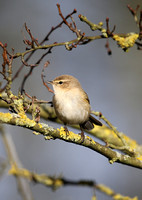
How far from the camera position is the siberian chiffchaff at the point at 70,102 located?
4.03 m

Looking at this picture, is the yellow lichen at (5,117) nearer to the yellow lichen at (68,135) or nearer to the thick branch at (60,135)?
the thick branch at (60,135)

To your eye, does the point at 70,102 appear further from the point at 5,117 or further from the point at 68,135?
the point at 5,117

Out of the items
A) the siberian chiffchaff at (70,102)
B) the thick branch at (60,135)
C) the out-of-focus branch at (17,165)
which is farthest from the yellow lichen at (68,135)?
the out-of-focus branch at (17,165)

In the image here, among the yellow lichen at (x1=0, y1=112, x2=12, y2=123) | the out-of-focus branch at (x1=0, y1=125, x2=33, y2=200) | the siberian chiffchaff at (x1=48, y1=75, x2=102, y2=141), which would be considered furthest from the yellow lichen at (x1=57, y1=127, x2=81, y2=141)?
the out-of-focus branch at (x1=0, y1=125, x2=33, y2=200)

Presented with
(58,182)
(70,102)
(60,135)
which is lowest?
(58,182)

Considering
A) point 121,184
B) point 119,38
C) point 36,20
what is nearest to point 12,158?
point 119,38

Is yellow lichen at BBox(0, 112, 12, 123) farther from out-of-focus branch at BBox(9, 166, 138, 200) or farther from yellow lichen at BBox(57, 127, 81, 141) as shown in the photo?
out-of-focus branch at BBox(9, 166, 138, 200)

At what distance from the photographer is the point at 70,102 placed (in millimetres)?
4090

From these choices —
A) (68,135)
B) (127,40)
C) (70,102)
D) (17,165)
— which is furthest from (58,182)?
(127,40)

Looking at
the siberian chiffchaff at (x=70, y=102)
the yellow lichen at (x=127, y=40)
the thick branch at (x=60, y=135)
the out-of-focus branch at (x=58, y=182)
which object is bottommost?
the out-of-focus branch at (x=58, y=182)

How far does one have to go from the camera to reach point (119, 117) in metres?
9.15

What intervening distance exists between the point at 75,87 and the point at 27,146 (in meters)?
5.02

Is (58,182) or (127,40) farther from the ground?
(127,40)

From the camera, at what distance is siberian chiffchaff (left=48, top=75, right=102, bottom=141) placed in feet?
13.2
